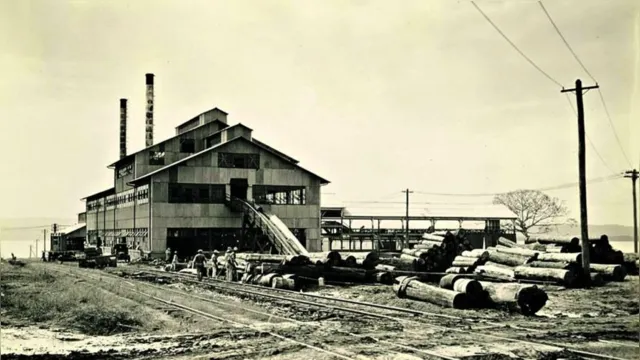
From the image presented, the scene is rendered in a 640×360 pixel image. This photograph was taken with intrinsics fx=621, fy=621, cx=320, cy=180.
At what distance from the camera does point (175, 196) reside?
131 ft

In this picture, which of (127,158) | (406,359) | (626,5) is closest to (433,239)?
(626,5)

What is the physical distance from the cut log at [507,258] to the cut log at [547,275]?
1448 mm

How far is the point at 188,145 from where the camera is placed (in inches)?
1903

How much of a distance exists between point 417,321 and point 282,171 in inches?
1173

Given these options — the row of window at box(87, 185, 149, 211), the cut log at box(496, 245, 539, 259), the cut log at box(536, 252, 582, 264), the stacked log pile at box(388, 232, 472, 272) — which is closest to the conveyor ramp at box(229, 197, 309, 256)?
the row of window at box(87, 185, 149, 211)

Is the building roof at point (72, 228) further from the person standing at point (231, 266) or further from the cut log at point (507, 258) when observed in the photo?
the cut log at point (507, 258)

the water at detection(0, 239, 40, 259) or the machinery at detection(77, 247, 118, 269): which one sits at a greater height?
the water at detection(0, 239, 40, 259)

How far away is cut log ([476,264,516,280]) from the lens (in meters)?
21.6

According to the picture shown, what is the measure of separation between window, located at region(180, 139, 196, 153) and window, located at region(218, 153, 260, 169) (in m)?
7.77

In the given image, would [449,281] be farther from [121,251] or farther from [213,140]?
[213,140]

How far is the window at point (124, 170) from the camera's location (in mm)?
45503

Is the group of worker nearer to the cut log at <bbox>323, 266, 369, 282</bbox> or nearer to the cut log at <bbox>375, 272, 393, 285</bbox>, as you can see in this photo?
the cut log at <bbox>323, 266, 369, 282</bbox>

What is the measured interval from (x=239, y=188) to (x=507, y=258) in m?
22.6

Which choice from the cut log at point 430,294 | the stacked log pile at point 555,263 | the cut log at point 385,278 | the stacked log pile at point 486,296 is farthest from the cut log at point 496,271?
the stacked log pile at point 486,296
